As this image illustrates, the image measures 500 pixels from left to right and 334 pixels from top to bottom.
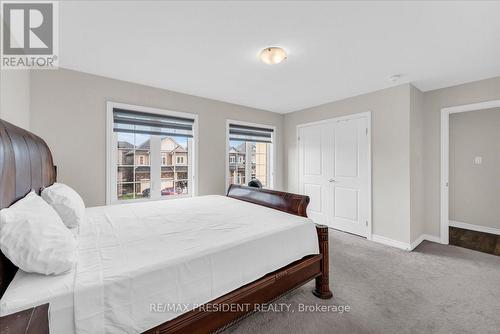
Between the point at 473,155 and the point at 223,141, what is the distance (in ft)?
14.7

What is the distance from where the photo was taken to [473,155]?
12.3 feet

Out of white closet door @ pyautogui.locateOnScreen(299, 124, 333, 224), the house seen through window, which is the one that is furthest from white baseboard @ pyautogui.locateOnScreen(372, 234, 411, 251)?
the house seen through window

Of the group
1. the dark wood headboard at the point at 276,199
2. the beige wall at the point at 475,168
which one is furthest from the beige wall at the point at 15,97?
the beige wall at the point at 475,168

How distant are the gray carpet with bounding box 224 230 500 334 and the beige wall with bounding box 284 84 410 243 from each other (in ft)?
1.55

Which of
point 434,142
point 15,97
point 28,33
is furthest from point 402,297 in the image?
point 28,33

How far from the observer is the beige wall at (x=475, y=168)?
3.56 meters

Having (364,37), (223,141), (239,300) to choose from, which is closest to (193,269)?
(239,300)

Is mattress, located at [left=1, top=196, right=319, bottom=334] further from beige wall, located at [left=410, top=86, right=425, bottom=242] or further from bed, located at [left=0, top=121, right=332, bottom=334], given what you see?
beige wall, located at [left=410, top=86, right=425, bottom=242]

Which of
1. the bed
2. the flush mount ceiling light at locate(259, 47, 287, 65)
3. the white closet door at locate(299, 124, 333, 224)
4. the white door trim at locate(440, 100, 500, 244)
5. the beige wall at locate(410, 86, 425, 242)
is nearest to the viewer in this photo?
the bed

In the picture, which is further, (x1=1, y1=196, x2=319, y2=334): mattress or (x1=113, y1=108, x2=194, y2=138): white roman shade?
(x1=113, y1=108, x2=194, y2=138): white roman shade

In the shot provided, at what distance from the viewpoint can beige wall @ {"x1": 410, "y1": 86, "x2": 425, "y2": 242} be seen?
3.03 metres

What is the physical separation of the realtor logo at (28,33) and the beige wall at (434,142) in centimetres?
465

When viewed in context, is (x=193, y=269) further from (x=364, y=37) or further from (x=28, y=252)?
(x=364, y=37)

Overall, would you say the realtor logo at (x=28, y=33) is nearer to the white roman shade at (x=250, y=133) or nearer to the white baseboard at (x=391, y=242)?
the white roman shade at (x=250, y=133)
